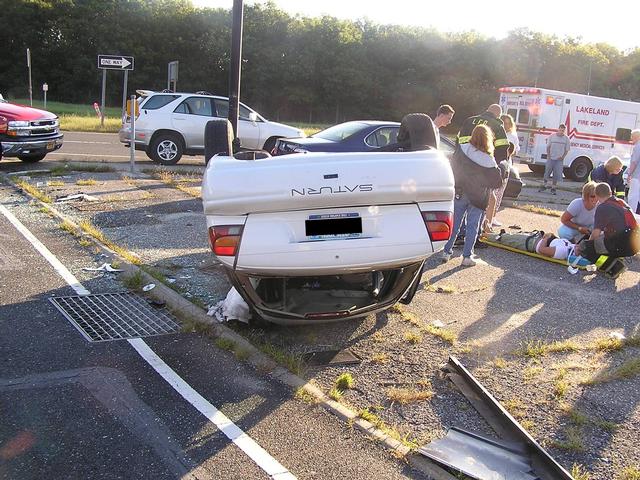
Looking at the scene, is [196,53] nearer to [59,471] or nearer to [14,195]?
[14,195]

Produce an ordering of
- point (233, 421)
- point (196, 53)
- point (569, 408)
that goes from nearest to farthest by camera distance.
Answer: point (233, 421)
point (569, 408)
point (196, 53)

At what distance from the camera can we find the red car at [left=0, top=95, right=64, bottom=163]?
40.0 feet

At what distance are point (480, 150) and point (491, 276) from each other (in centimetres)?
148

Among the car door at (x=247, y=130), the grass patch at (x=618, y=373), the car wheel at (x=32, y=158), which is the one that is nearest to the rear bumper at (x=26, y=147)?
the car wheel at (x=32, y=158)

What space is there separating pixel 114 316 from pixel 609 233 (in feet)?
18.5

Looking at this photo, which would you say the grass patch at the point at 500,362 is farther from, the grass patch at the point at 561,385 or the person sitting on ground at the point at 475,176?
the person sitting on ground at the point at 475,176

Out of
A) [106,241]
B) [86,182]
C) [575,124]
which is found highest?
[575,124]

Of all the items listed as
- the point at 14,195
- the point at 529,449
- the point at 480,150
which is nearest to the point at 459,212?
the point at 480,150

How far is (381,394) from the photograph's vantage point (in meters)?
3.96

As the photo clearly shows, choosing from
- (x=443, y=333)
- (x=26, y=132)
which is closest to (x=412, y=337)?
(x=443, y=333)

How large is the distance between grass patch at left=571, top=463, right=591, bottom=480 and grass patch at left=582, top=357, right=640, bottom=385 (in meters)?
1.13

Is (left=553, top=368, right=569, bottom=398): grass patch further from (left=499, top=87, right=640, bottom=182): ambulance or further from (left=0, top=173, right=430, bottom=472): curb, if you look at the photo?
(left=499, top=87, right=640, bottom=182): ambulance

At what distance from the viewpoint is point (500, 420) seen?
3.66 meters

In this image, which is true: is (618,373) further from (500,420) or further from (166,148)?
(166,148)
